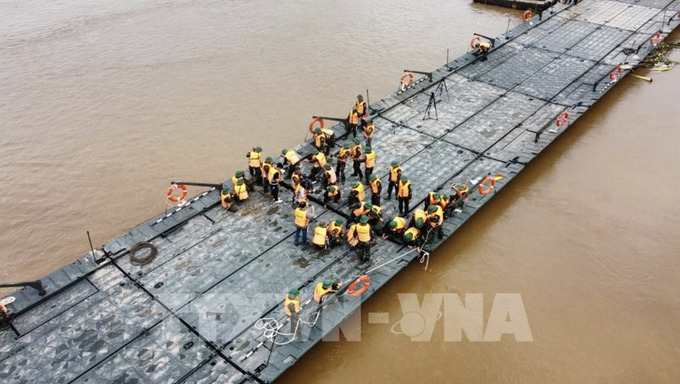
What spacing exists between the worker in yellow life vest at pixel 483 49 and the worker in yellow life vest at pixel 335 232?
43.4 feet

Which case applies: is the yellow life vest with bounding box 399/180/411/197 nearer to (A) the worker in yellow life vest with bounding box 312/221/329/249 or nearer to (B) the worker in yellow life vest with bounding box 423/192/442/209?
(B) the worker in yellow life vest with bounding box 423/192/442/209

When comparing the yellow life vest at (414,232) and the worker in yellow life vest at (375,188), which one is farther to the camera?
the worker in yellow life vest at (375,188)

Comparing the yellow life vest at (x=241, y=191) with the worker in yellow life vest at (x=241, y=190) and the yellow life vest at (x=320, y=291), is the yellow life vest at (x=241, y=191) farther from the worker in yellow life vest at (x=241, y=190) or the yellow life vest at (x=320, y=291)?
the yellow life vest at (x=320, y=291)

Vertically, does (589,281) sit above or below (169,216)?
below

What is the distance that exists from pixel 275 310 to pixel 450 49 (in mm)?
18391

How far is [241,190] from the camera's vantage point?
14930mm

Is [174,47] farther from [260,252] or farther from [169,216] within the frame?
[260,252]

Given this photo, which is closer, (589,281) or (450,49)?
(589,281)

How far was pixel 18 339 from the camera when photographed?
448 inches

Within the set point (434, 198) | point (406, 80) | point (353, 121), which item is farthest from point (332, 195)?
point (406, 80)

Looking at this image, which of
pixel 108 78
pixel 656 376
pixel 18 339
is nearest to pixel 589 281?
pixel 656 376

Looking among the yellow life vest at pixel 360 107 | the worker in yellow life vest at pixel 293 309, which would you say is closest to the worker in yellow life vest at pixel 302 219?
the worker in yellow life vest at pixel 293 309

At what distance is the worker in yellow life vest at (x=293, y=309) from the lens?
435 inches

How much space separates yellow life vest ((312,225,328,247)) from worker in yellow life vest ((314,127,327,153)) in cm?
424
